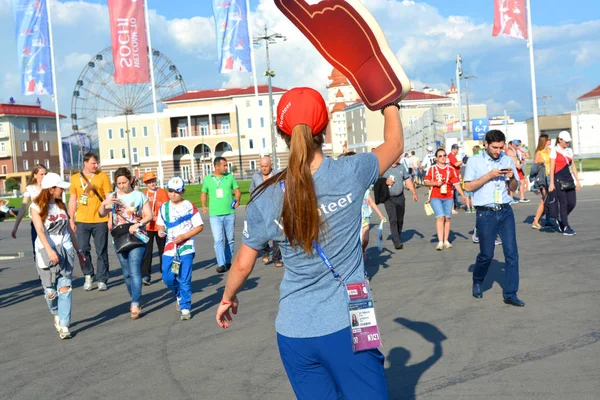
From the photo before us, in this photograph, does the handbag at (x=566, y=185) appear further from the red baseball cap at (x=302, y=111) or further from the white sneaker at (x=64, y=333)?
the red baseball cap at (x=302, y=111)

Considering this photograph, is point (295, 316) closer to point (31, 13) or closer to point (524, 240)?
point (524, 240)

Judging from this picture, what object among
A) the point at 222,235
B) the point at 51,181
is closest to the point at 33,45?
the point at 222,235

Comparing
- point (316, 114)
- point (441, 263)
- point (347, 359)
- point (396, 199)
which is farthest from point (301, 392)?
point (396, 199)

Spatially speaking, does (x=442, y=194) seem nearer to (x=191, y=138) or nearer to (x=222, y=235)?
(x=222, y=235)

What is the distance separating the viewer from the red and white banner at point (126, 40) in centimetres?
2988

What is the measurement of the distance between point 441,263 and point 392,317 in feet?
13.1

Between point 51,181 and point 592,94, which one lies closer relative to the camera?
point 51,181

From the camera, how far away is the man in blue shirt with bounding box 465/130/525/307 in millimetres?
7883

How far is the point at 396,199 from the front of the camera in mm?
13922

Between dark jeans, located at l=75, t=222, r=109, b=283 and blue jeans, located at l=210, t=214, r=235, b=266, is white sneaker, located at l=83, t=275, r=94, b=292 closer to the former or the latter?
dark jeans, located at l=75, t=222, r=109, b=283

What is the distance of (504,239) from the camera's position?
789 centimetres

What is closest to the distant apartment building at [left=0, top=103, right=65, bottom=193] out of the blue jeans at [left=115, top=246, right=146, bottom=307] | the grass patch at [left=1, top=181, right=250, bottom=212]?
the grass patch at [left=1, top=181, right=250, bottom=212]

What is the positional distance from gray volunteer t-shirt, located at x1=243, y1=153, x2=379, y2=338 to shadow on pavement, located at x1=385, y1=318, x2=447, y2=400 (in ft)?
7.90

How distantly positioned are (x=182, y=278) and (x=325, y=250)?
5.83 meters
